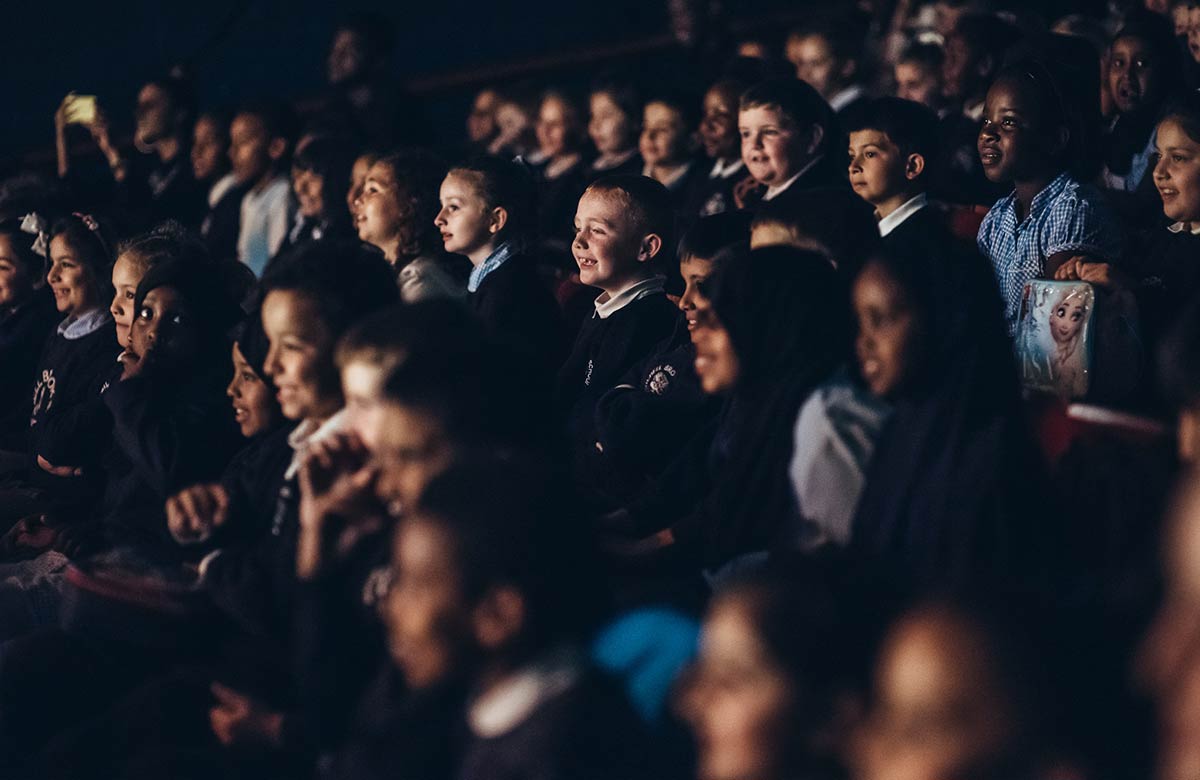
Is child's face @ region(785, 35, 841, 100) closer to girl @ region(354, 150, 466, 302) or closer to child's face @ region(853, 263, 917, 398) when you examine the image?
girl @ region(354, 150, 466, 302)

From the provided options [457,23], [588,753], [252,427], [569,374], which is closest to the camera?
[588,753]

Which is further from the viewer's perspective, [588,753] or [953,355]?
[953,355]

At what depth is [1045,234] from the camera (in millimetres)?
3717

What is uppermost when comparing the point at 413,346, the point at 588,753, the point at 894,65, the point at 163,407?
the point at 413,346

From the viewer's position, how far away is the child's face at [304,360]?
9.02 ft

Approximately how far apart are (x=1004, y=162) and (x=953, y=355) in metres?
1.46

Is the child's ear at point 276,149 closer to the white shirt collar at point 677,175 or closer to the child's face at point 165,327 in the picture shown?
the white shirt collar at point 677,175

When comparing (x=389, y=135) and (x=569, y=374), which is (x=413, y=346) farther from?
(x=389, y=135)

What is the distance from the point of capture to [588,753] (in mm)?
1928

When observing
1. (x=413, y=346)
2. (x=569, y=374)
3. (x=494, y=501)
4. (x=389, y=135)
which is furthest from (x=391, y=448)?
(x=389, y=135)

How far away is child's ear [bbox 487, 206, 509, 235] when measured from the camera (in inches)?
162

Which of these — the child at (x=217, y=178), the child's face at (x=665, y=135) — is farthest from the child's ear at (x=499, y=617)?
the child at (x=217, y=178)

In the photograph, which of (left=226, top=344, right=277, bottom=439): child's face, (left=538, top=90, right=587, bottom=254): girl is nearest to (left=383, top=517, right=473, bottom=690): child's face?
(left=226, top=344, right=277, bottom=439): child's face

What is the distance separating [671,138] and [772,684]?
3977 mm
